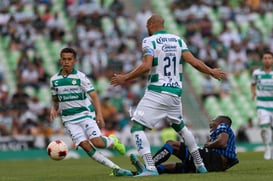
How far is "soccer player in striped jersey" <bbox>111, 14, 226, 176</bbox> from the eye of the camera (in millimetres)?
12805

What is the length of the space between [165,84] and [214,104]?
1745 centimetres

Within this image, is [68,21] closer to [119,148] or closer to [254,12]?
[254,12]

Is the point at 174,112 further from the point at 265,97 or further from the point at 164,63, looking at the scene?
the point at 265,97

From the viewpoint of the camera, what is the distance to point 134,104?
28.7 meters

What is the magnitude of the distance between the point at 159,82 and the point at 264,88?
23.8ft

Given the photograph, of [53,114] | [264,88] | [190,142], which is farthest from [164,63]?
[264,88]

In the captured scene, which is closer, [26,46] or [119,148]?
[119,148]

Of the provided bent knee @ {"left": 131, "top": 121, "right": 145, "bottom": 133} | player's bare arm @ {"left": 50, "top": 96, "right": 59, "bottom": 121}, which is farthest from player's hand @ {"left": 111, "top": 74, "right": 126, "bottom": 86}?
player's bare arm @ {"left": 50, "top": 96, "right": 59, "bottom": 121}

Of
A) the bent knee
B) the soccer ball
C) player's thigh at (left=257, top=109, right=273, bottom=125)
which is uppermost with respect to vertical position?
the bent knee

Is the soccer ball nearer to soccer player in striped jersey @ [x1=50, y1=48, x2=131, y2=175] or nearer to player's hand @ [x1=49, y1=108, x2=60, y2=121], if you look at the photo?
soccer player in striped jersey @ [x1=50, y1=48, x2=131, y2=175]

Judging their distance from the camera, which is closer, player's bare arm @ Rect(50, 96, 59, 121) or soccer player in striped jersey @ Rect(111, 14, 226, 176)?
soccer player in striped jersey @ Rect(111, 14, 226, 176)

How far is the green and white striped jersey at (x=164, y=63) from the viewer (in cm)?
1287

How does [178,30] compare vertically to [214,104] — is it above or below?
above

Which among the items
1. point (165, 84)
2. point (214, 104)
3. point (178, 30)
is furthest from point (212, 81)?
point (165, 84)
